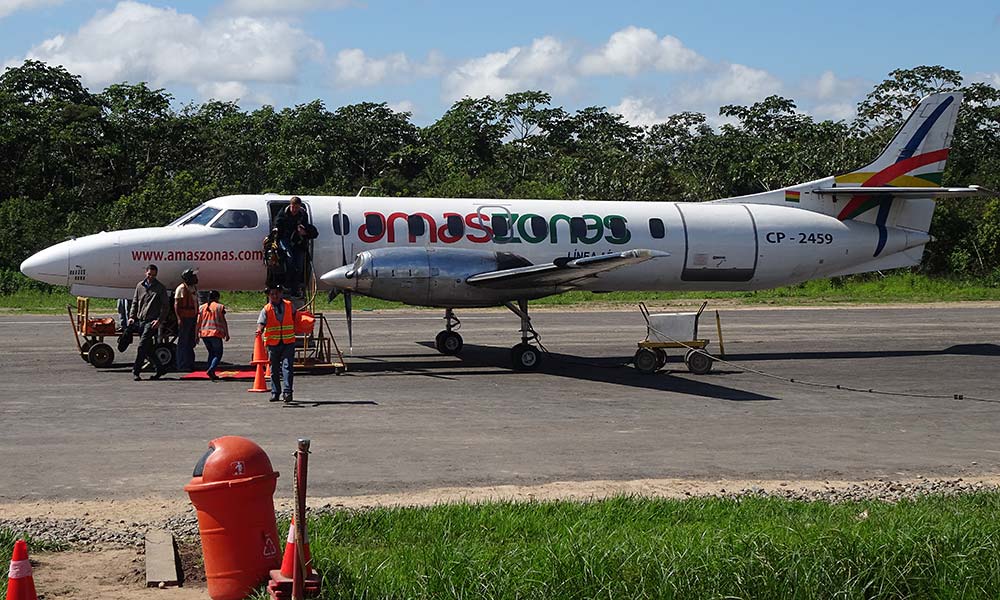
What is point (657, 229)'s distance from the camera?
21.5 metres

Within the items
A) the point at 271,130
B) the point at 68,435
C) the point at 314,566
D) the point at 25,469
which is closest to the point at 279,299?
the point at 68,435

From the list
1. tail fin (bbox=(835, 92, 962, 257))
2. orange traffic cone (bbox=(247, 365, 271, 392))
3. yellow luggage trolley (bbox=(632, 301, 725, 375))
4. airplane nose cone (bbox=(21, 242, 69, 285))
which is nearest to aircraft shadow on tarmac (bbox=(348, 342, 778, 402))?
yellow luggage trolley (bbox=(632, 301, 725, 375))

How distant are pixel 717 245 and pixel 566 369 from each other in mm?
4523

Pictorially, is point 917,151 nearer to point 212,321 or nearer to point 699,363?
point 699,363

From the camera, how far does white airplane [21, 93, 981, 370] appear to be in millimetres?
18609

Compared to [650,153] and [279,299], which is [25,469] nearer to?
[279,299]

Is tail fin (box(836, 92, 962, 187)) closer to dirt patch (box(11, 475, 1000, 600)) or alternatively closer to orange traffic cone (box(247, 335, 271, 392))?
orange traffic cone (box(247, 335, 271, 392))

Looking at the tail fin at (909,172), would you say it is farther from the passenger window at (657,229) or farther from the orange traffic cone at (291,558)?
the orange traffic cone at (291,558)

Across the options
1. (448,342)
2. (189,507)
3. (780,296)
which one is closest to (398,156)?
(780,296)

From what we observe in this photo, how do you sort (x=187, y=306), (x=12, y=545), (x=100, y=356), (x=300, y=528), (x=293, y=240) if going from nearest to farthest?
(x=300, y=528) → (x=12, y=545) → (x=187, y=306) → (x=100, y=356) → (x=293, y=240)

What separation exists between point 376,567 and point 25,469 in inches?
205

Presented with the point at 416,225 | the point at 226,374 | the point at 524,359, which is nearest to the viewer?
the point at 226,374

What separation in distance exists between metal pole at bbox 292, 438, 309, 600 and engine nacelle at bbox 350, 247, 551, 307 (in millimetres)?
11295

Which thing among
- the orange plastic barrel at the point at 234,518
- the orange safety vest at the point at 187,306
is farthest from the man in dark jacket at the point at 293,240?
the orange plastic barrel at the point at 234,518
